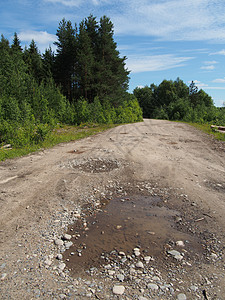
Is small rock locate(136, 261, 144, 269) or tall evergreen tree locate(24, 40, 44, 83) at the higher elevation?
tall evergreen tree locate(24, 40, 44, 83)

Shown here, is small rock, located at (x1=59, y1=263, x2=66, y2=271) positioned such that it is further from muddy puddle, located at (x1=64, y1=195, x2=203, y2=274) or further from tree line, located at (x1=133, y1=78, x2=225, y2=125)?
tree line, located at (x1=133, y1=78, x2=225, y2=125)

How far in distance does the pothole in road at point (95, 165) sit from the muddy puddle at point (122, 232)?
5.66 feet

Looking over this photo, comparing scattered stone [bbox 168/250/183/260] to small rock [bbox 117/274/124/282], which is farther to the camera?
scattered stone [bbox 168/250/183/260]

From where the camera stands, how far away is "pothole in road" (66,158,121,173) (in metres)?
5.39

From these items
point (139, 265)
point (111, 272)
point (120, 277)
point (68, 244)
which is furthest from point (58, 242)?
point (139, 265)

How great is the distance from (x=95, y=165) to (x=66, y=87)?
20.0 m

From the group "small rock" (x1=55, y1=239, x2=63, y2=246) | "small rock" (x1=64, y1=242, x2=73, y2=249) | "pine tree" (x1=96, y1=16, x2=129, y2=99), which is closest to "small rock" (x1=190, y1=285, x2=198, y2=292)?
"small rock" (x1=64, y1=242, x2=73, y2=249)

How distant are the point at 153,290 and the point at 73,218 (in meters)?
1.61

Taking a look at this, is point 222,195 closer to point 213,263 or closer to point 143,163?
point 213,263

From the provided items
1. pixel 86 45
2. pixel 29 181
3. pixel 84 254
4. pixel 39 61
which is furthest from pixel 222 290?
pixel 39 61

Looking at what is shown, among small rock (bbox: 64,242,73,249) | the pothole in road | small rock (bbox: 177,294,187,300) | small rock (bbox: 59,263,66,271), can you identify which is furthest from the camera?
the pothole in road

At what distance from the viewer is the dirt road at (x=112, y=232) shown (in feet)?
6.72

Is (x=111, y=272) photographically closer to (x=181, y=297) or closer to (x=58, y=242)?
(x=181, y=297)

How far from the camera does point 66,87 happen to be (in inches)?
930
